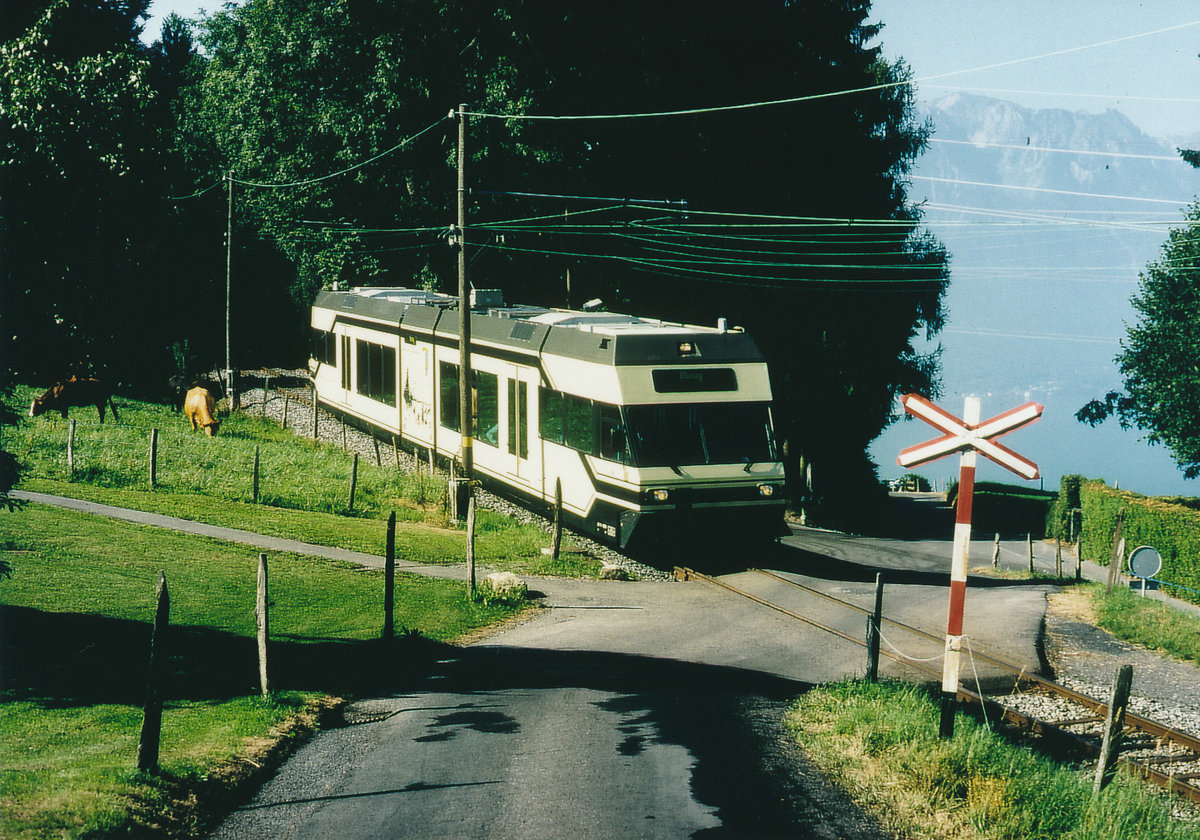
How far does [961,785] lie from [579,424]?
11.5 meters

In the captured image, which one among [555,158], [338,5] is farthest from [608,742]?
[338,5]

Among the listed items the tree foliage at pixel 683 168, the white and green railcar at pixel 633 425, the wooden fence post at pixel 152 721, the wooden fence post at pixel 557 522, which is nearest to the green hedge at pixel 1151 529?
the tree foliage at pixel 683 168

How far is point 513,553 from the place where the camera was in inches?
803

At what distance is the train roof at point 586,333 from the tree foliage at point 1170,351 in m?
31.8

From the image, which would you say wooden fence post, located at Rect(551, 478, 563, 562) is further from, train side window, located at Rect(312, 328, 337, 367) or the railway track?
train side window, located at Rect(312, 328, 337, 367)

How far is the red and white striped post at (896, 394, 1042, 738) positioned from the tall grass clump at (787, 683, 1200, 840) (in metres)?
0.51

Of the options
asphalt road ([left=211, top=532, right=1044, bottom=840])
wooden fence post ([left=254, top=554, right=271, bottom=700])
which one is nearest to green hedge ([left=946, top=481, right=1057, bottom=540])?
asphalt road ([left=211, top=532, right=1044, bottom=840])

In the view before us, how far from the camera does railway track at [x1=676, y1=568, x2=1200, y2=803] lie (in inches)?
433

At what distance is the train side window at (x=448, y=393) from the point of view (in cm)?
2516

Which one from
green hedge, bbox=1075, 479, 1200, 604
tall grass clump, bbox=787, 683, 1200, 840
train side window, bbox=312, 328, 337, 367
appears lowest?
green hedge, bbox=1075, 479, 1200, 604

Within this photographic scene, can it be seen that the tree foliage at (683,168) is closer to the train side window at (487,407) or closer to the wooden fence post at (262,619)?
the train side window at (487,407)

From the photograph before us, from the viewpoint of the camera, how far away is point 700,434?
17.8 meters

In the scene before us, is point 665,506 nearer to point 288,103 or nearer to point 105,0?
point 105,0

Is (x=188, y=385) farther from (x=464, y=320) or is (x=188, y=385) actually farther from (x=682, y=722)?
(x=682, y=722)
